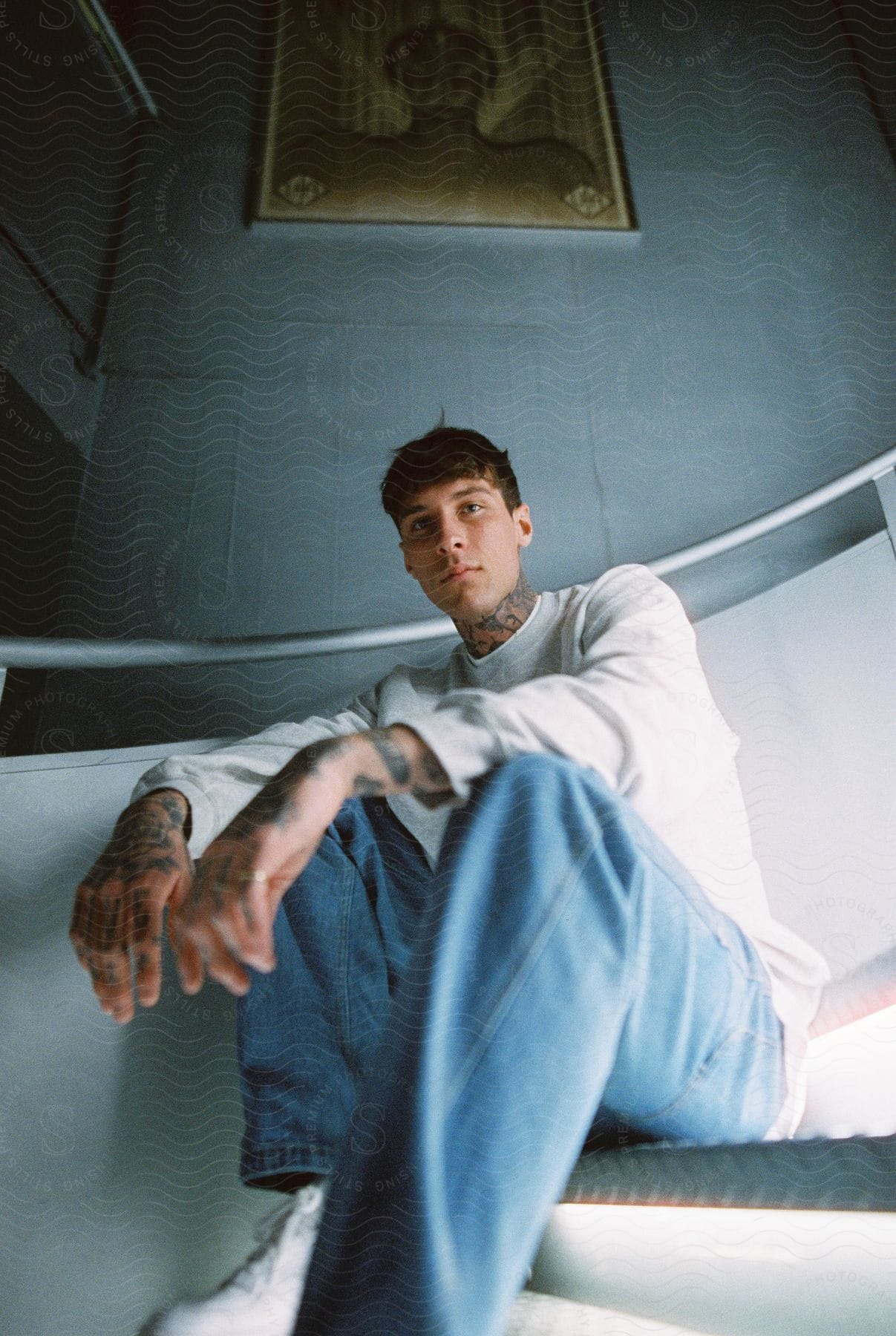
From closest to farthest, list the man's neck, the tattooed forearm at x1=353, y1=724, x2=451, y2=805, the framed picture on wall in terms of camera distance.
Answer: the tattooed forearm at x1=353, y1=724, x2=451, y2=805 < the man's neck < the framed picture on wall

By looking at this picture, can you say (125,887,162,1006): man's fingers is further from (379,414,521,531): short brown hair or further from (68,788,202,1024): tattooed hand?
(379,414,521,531): short brown hair

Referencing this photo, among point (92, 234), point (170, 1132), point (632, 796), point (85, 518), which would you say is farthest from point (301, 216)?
point (170, 1132)

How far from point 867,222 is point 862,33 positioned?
214 mm

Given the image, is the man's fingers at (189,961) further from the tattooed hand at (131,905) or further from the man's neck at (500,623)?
the man's neck at (500,623)

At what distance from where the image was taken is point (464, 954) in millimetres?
376

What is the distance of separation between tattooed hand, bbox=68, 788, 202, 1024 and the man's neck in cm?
22

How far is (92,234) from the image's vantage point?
0.84 metres

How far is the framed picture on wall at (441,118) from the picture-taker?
803mm

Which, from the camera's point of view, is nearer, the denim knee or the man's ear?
the denim knee

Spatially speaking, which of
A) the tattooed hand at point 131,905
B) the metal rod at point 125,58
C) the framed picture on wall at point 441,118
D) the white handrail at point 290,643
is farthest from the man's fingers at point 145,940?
the metal rod at point 125,58

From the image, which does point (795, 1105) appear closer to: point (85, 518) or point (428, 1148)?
point (428, 1148)

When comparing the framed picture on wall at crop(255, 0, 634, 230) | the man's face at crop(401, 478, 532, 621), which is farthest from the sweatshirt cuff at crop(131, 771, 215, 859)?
the framed picture on wall at crop(255, 0, 634, 230)

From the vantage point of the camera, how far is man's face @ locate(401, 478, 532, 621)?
610 millimetres

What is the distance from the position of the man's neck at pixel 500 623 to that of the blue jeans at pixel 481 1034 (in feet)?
0.53
